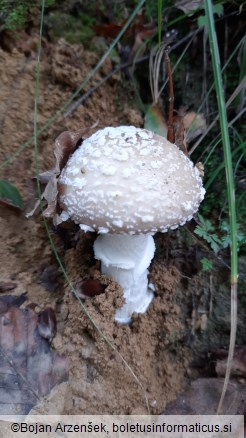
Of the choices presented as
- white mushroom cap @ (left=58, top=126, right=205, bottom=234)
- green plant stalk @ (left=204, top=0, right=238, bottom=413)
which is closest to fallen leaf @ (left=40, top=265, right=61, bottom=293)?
white mushroom cap @ (left=58, top=126, right=205, bottom=234)

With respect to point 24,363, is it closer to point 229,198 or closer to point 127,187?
point 127,187

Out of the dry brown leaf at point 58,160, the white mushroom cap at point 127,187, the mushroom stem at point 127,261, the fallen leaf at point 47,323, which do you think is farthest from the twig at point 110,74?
the fallen leaf at point 47,323

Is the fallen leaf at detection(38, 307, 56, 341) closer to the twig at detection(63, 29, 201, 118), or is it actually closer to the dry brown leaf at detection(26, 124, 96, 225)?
the dry brown leaf at detection(26, 124, 96, 225)

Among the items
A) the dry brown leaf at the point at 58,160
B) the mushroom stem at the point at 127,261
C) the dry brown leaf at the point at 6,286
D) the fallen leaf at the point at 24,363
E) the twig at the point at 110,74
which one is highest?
the twig at the point at 110,74

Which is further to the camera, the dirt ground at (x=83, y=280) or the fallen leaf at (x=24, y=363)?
the dirt ground at (x=83, y=280)

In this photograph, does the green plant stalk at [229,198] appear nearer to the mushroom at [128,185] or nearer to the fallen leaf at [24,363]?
the mushroom at [128,185]

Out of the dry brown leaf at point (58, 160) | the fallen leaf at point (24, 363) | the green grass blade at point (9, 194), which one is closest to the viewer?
the fallen leaf at point (24, 363)

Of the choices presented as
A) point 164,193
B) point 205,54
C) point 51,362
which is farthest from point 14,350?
point 205,54

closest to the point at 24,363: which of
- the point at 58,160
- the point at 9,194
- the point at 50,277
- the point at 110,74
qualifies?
the point at 50,277
